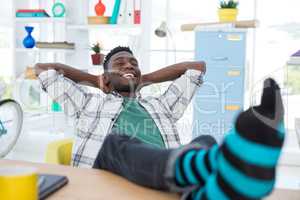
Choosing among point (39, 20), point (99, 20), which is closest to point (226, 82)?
point (99, 20)

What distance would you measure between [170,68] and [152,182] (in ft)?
5.14

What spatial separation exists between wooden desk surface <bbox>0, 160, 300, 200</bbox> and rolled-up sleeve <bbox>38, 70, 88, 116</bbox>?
99 centimetres

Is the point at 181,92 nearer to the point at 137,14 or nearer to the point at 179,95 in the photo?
the point at 179,95

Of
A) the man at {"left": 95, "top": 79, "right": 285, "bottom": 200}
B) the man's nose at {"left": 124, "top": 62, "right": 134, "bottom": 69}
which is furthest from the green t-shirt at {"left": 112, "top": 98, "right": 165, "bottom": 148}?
the man at {"left": 95, "top": 79, "right": 285, "bottom": 200}

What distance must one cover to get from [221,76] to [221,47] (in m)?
0.28

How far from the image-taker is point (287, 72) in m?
4.58

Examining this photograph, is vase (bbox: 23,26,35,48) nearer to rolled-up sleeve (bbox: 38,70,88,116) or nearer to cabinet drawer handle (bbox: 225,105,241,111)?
cabinet drawer handle (bbox: 225,105,241,111)

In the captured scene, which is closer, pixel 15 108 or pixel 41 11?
pixel 15 108

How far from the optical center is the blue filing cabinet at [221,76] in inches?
161

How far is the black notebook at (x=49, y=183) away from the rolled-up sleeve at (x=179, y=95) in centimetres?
123

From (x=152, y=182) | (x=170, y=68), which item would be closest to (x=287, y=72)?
(x=170, y=68)

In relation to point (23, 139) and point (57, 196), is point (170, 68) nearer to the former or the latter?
point (57, 196)

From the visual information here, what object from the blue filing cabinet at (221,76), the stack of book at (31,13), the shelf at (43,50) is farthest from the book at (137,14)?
the stack of book at (31,13)

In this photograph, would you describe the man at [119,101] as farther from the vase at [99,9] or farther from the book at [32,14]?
the book at [32,14]
